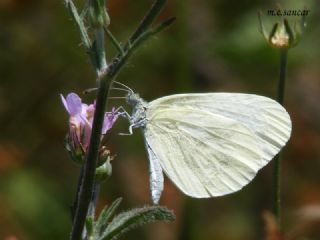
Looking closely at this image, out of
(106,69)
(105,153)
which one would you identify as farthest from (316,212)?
(106,69)

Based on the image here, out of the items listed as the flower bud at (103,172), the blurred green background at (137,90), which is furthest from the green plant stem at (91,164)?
the blurred green background at (137,90)

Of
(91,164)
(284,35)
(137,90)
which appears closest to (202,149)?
(284,35)

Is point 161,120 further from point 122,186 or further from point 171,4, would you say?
point 171,4

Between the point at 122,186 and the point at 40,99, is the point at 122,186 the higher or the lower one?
the lower one

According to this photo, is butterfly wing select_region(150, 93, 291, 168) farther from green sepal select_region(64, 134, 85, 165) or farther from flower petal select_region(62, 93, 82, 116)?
green sepal select_region(64, 134, 85, 165)

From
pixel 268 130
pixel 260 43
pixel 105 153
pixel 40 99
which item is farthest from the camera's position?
pixel 40 99

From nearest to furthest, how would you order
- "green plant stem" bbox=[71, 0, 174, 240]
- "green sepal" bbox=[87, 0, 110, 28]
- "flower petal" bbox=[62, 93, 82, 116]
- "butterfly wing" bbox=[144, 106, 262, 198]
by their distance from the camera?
"green plant stem" bbox=[71, 0, 174, 240], "green sepal" bbox=[87, 0, 110, 28], "flower petal" bbox=[62, 93, 82, 116], "butterfly wing" bbox=[144, 106, 262, 198]

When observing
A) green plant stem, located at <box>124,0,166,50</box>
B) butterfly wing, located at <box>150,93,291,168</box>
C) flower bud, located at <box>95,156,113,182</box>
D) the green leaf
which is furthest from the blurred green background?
green plant stem, located at <box>124,0,166,50</box>
